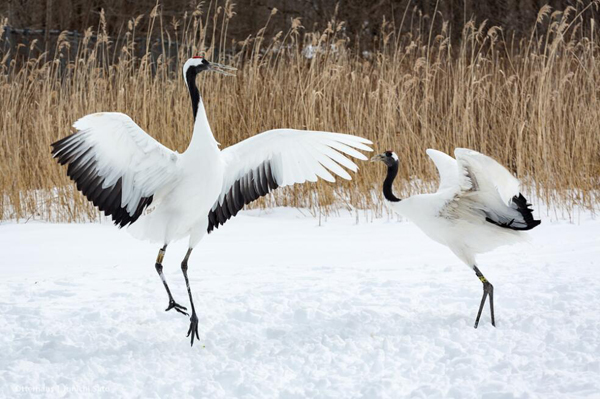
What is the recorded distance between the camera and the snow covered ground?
9.75 ft

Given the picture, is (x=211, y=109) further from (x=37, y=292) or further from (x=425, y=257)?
(x=37, y=292)

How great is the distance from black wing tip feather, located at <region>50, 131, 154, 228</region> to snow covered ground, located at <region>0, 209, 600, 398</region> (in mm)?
487

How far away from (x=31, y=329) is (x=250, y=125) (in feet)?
12.5

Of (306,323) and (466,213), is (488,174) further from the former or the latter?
(306,323)

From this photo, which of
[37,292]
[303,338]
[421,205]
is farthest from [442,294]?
[37,292]

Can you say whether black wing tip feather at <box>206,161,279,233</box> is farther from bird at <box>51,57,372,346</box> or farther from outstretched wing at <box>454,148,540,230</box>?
outstretched wing at <box>454,148,540,230</box>

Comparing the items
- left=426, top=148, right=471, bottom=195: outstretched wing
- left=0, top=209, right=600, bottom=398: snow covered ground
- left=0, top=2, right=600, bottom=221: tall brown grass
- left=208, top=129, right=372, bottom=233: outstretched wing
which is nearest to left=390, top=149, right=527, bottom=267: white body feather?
left=426, top=148, right=471, bottom=195: outstretched wing

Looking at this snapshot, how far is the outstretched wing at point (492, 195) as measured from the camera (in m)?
3.47

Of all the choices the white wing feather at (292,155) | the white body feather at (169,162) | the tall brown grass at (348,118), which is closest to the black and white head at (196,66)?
the white body feather at (169,162)

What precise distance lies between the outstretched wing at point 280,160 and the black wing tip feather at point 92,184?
529 millimetres

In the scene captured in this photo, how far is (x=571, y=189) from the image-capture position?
6.41 m

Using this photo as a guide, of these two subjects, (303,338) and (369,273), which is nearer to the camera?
(303,338)

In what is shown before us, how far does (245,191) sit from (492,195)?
133 cm

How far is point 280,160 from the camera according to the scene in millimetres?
4137
